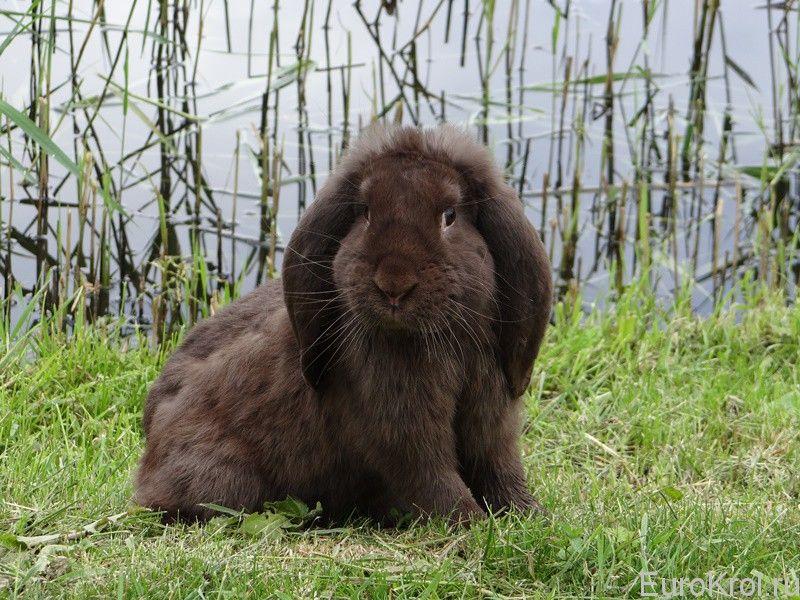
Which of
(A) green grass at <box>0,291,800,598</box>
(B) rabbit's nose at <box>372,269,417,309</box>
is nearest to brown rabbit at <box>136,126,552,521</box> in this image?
(B) rabbit's nose at <box>372,269,417,309</box>

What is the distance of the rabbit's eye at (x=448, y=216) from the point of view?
3291 millimetres

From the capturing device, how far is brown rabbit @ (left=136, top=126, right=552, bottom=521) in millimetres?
3217

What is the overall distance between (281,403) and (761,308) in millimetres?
3351

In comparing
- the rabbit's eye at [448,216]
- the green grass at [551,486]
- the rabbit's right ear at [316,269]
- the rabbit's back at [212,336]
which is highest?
the rabbit's eye at [448,216]

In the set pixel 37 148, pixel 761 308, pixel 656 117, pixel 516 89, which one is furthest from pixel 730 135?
pixel 37 148

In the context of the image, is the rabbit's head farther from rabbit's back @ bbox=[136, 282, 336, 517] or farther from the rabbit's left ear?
rabbit's back @ bbox=[136, 282, 336, 517]

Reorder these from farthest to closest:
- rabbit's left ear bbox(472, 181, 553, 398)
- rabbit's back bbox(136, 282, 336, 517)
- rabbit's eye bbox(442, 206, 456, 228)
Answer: rabbit's back bbox(136, 282, 336, 517)
rabbit's left ear bbox(472, 181, 553, 398)
rabbit's eye bbox(442, 206, 456, 228)

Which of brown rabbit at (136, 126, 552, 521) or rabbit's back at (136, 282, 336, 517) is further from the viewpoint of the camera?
rabbit's back at (136, 282, 336, 517)

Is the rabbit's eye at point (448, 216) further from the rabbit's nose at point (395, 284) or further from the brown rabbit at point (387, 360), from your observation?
the rabbit's nose at point (395, 284)

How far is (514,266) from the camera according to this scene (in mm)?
3406

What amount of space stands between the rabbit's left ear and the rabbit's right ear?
0.40 metres

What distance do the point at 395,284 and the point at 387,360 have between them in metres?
0.36

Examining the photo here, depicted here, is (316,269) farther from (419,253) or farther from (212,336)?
(212,336)

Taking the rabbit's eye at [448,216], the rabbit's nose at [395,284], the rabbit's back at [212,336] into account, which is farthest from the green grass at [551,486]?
the rabbit's eye at [448,216]
